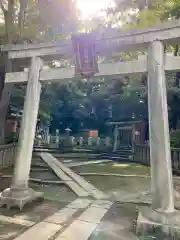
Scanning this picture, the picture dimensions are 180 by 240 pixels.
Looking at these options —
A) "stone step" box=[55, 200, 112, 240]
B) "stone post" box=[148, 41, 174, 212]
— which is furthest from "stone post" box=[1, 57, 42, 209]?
"stone post" box=[148, 41, 174, 212]

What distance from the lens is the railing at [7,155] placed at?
39.1 feet

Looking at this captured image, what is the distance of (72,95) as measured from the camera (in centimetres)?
2522

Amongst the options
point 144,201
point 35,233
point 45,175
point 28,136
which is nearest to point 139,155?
point 45,175

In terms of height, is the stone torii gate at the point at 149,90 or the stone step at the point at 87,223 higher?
the stone torii gate at the point at 149,90

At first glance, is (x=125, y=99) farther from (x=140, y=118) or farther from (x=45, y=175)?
(x=45, y=175)

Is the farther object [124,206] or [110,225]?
[124,206]

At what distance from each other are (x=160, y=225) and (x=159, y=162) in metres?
1.15

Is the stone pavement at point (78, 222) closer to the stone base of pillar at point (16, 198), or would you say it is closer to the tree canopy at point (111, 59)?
the stone base of pillar at point (16, 198)

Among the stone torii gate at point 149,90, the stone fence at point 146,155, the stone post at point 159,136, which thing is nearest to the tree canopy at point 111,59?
the stone torii gate at point 149,90

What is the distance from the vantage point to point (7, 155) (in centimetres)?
1244

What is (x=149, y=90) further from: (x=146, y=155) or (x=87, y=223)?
(x=146, y=155)

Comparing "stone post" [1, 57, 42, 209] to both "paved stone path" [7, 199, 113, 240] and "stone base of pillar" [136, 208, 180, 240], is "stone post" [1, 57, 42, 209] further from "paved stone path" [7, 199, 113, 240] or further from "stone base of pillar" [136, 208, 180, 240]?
"stone base of pillar" [136, 208, 180, 240]

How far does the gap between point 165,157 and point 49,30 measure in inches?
447

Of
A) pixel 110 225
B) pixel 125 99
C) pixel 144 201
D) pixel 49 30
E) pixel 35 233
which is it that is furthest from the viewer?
pixel 125 99
